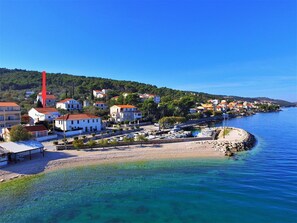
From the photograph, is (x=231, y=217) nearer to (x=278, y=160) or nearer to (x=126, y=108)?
(x=278, y=160)

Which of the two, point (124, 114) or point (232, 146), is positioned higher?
point (124, 114)

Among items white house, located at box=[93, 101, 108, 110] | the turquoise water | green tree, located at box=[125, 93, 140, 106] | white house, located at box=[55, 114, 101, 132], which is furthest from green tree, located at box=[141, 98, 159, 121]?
the turquoise water

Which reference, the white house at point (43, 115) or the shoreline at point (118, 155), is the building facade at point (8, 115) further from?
the shoreline at point (118, 155)

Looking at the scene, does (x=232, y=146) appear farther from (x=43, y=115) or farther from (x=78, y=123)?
(x=43, y=115)

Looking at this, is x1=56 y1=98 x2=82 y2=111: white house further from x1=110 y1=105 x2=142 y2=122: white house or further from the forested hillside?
the forested hillside

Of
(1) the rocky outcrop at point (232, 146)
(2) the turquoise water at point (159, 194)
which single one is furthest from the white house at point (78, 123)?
(1) the rocky outcrop at point (232, 146)

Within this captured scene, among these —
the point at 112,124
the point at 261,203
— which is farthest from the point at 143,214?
the point at 112,124

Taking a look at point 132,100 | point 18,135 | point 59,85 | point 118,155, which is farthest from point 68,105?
point 59,85
